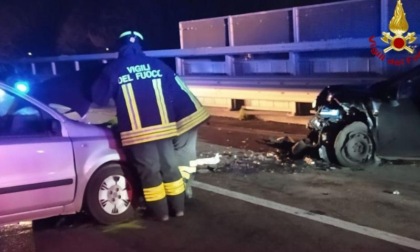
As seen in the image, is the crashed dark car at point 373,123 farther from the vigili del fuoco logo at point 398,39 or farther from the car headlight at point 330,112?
the vigili del fuoco logo at point 398,39

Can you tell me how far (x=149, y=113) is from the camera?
18.6 ft

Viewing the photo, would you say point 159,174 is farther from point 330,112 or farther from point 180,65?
point 180,65

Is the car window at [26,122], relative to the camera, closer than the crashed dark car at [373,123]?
Yes

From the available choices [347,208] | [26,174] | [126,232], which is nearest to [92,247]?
[126,232]

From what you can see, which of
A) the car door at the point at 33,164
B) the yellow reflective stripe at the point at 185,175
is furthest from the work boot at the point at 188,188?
the car door at the point at 33,164

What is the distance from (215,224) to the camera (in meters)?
5.77

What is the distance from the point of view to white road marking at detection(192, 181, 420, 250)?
5.16m

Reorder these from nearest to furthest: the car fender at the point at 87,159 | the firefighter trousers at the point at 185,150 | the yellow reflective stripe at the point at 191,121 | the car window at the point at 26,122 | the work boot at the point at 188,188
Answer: the car window at the point at 26,122
the car fender at the point at 87,159
the yellow reflective stripe at the point at 191,121
the firefighter trousers at the point at 185,150
the work boot at the point at 188,188

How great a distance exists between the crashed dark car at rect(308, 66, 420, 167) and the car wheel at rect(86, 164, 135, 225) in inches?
129

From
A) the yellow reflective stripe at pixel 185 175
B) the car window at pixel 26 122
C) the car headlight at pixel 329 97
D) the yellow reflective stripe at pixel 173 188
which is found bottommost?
the yellow reflective stripe at pixel 173 188

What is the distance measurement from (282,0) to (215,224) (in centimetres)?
2093

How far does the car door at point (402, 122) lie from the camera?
7.93 m

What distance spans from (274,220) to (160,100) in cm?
155

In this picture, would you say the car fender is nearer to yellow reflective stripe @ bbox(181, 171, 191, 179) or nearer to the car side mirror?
yellow reflective stripe @ bbox(181, 171, 191, 179)
